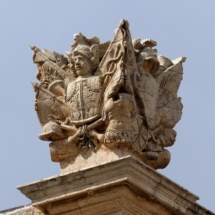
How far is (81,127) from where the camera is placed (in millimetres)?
16312

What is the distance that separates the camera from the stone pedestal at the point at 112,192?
15.7m

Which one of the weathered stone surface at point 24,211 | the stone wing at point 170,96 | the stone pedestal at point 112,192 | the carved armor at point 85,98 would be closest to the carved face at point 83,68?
the carved armor at point 85,98

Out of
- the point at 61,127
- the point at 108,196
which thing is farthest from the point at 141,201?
the point at 61,127

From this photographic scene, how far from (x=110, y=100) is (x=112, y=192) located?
118cm

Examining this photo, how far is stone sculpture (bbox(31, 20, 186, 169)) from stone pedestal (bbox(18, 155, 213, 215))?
1.30 feet

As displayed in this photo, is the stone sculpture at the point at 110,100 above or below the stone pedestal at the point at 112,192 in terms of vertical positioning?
above

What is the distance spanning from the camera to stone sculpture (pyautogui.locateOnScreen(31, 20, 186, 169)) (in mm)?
16031

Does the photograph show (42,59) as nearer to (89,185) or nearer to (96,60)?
(96,60)

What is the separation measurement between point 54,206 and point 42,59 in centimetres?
222

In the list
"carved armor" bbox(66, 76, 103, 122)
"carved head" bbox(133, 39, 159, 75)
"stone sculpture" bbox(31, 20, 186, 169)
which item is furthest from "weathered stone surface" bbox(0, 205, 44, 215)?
"carved head" bbox(133, 39, 159, 75)

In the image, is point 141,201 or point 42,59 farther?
point 42,59

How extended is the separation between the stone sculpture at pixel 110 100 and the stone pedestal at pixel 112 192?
0.40m

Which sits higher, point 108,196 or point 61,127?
point 61,127

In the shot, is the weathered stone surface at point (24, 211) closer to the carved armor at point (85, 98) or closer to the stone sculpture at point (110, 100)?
the stone sculpture at point (110, 100)
